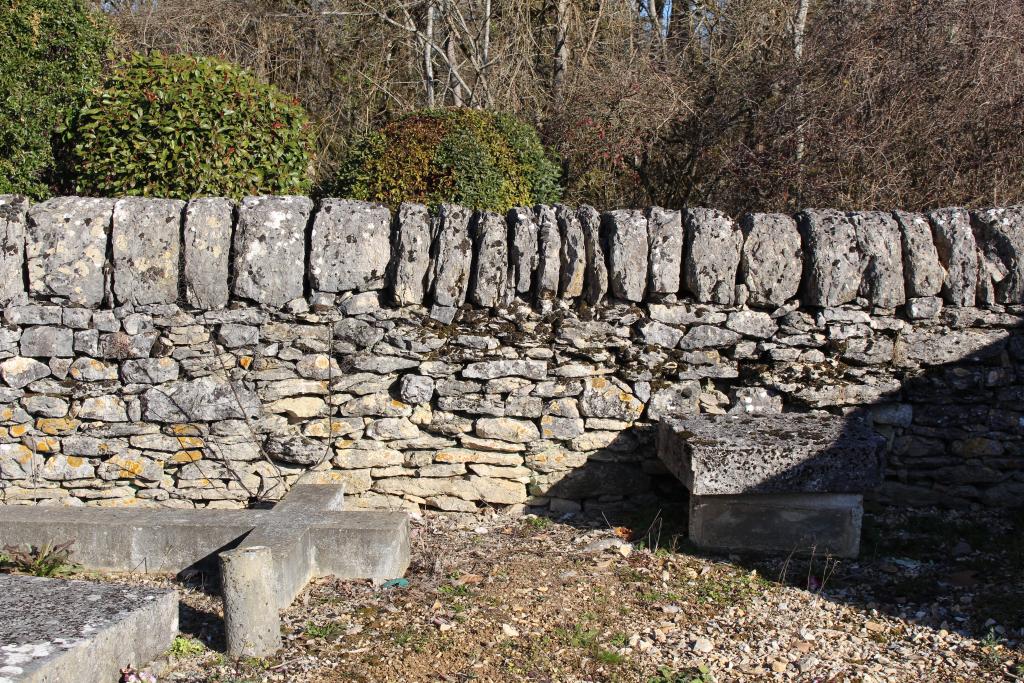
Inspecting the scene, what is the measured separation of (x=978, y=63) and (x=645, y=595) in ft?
18.7

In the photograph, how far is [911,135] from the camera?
7.74 m

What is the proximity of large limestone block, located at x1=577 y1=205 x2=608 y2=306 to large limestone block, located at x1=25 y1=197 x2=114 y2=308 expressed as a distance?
8.54 feet

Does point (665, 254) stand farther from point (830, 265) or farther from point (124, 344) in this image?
point (124, 344)

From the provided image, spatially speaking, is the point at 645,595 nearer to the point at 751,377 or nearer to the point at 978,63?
the point at 751,377

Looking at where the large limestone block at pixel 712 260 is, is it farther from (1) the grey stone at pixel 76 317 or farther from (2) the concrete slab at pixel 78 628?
(1) the grey stone at pixel 76 317

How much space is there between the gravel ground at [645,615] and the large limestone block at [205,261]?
4.80ft

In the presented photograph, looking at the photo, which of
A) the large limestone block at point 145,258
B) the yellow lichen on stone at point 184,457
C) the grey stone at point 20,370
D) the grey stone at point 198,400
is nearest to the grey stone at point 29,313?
the grey stone at point 20,370

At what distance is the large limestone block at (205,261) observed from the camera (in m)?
5.01

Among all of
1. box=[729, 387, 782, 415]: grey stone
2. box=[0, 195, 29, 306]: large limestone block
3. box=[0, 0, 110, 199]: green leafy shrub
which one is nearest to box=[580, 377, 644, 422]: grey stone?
box=[729, 387, 782, 415]: grey stone

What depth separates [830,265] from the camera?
16.8 ft

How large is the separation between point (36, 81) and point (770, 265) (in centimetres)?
520

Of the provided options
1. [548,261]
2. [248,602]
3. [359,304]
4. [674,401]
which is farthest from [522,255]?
[248,602]

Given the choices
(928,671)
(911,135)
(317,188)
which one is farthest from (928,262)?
(317,188)

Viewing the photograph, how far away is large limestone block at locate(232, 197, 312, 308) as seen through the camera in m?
5.03
